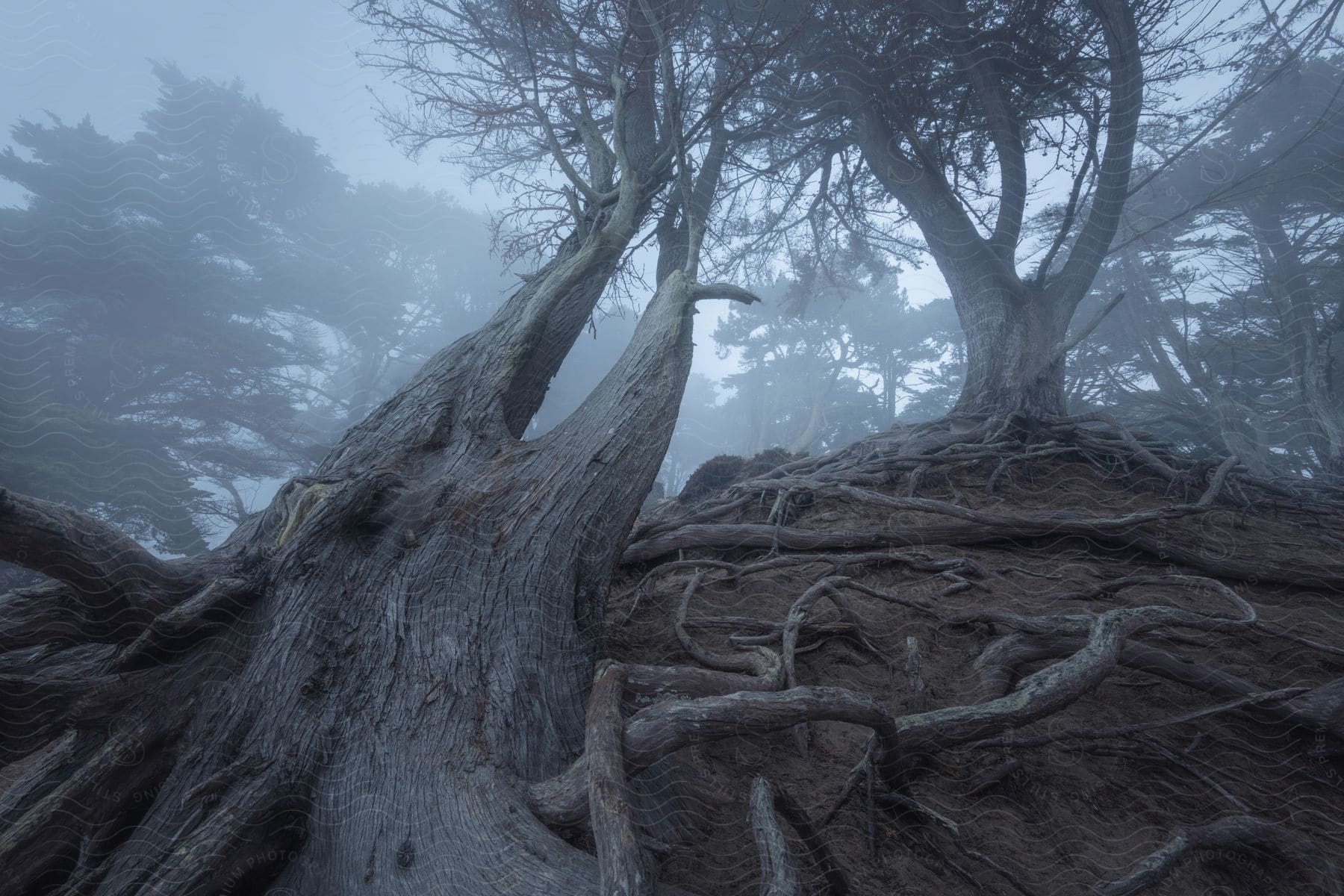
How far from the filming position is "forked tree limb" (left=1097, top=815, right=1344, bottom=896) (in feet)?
3.27

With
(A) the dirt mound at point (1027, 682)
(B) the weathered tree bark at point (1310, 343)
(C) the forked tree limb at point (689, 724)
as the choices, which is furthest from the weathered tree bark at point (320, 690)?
(B) the weathered tree bark at point (1310, 343)

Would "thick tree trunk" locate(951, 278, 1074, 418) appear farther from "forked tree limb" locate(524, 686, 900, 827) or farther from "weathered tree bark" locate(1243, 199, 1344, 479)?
"forked tree limb" locate(524, 686, 900, 827)

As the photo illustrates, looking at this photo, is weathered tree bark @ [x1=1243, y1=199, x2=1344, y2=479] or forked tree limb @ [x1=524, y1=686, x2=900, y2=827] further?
weathered tree bark @ [x1=1243, y1=199, x2=1344, y2=479]

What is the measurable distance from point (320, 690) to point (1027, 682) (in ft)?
5.26

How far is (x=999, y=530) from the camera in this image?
9.14ft

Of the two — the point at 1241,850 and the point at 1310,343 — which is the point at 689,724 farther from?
the point at 1310,343

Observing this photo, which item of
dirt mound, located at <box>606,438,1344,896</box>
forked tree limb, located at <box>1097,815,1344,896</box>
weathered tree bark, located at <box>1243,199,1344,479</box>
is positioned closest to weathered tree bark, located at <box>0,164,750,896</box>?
dirt mound, located at <box>606,438,1344,896</box>

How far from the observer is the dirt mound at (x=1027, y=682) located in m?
1.13

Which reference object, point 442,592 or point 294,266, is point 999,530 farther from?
point 294,266

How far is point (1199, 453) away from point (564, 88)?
585cm

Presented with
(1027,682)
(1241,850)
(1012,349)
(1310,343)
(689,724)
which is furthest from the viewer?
(1310,343)

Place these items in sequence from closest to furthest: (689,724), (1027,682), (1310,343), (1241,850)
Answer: (689,724) < (1241,850) < (1027,682) < (1310,343)

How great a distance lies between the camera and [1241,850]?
1102 millimetres

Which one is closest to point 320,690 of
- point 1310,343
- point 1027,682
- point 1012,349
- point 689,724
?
point 689,724
